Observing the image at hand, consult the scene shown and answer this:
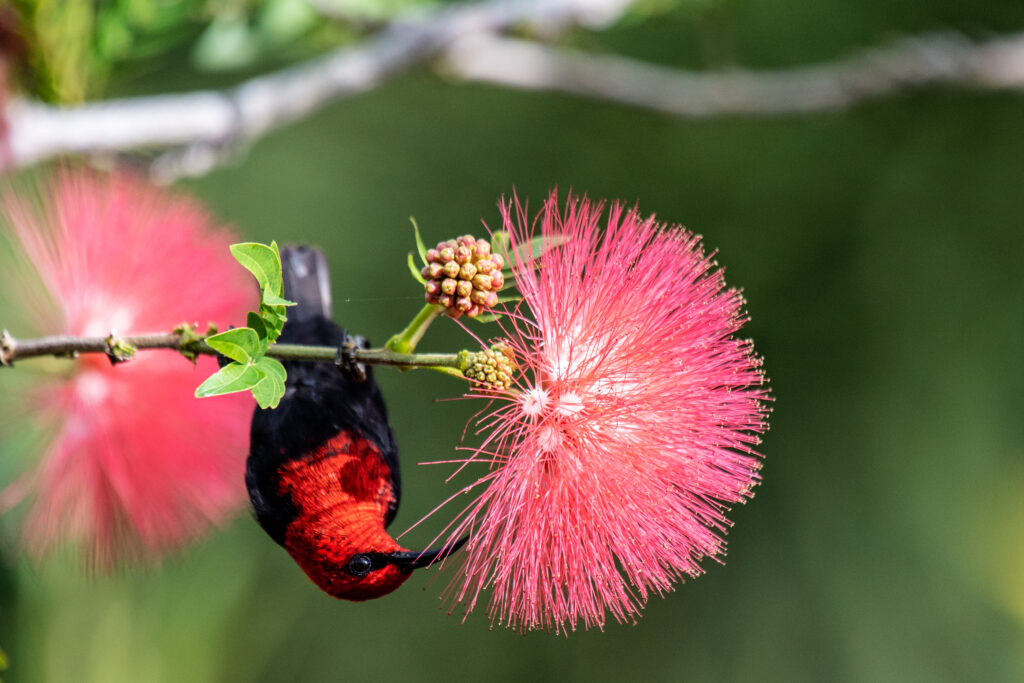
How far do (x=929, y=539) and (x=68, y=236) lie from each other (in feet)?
7.73

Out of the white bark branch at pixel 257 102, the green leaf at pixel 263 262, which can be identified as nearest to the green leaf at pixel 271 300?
the green leaf at pixel 263 262

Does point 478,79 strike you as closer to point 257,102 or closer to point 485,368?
point 257,102

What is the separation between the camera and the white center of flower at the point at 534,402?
58 cm

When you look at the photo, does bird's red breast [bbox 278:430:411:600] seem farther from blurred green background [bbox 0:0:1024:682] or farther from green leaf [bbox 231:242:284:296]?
blurred green background [bbox 0:0:1024:682]

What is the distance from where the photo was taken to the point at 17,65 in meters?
1.04

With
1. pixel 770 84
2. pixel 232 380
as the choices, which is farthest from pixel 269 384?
pixel 770 84

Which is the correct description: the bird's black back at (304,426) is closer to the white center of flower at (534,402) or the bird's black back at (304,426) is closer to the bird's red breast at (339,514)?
the bird's red breast at (339,514)

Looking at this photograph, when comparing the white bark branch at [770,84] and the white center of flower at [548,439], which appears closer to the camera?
the white center of flower at [548,439]

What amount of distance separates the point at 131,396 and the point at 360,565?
333 millimetres

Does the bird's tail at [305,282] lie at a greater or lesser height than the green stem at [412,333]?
greater

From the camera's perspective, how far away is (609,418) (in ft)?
1.88

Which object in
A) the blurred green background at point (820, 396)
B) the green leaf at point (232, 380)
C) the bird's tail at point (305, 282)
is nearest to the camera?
the green leaf at point (232, 380)

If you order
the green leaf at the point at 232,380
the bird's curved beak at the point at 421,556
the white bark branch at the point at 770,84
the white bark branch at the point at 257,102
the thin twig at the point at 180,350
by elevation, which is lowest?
the bird's curved beak at the point at 421,556

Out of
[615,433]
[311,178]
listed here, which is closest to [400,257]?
[311,178]
